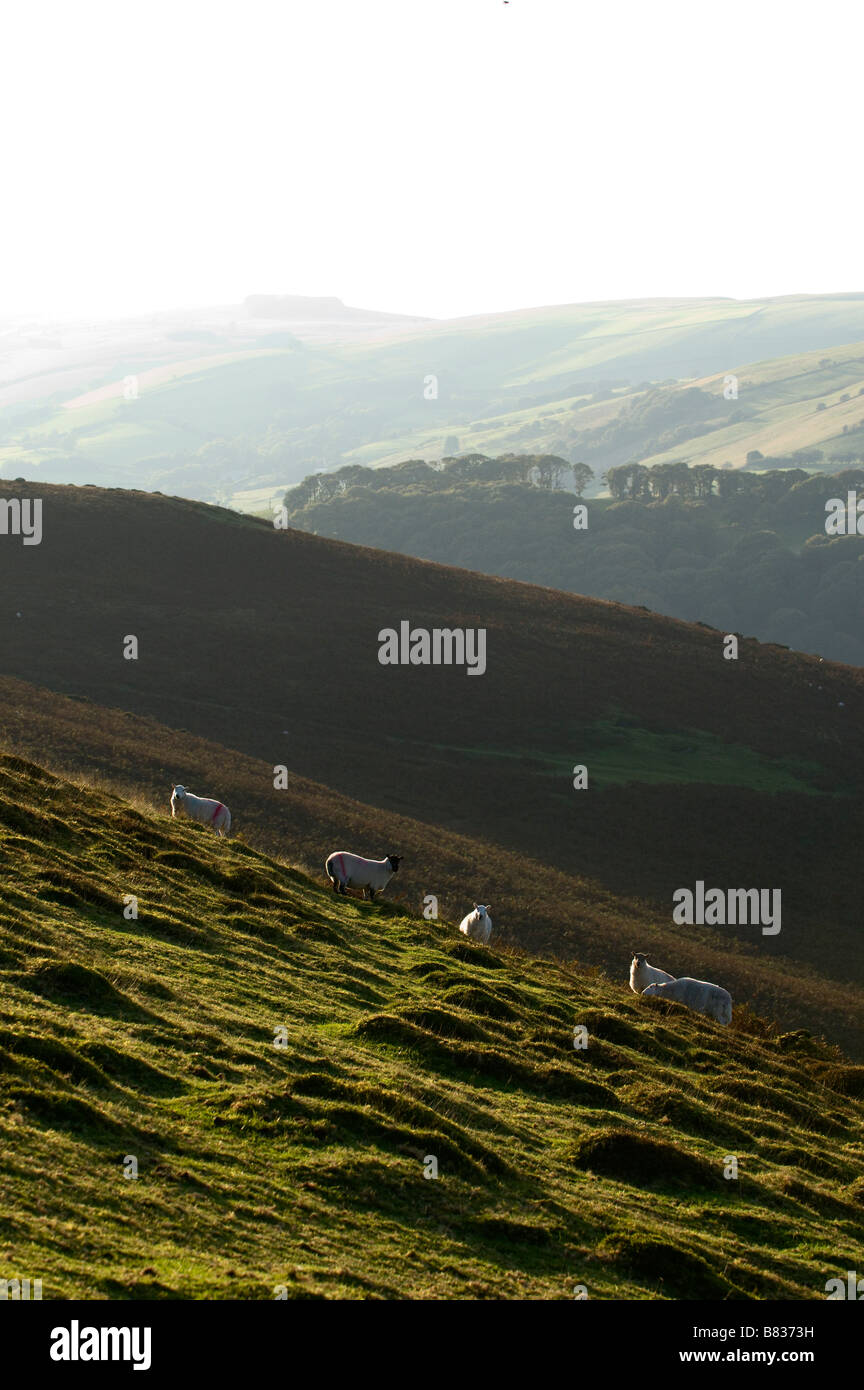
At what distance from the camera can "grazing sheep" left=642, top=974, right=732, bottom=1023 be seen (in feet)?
84.6

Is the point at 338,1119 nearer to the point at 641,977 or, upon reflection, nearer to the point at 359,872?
the point at 359,872

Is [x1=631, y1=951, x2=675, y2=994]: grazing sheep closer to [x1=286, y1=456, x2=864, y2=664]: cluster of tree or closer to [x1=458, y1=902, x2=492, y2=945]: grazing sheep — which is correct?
[x1=458, y1=902, x2=492, y2=945]: grazing sheep

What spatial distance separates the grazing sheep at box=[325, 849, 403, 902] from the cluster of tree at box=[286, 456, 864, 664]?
476ft

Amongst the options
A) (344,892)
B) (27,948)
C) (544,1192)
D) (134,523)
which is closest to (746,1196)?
(544,1192)

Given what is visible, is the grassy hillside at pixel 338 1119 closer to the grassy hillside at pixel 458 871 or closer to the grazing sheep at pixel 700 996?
the grazing sheep at pixel 700 996

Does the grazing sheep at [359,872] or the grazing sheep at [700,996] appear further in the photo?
the grazing sheep at [700,996]

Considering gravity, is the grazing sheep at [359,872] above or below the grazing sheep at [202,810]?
below

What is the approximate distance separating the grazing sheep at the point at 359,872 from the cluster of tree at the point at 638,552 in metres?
145

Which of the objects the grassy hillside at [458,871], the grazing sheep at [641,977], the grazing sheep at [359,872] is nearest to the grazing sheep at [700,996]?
the grazing sheep at [641,977]

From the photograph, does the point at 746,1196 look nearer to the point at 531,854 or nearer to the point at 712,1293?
→ the point at 712,1293

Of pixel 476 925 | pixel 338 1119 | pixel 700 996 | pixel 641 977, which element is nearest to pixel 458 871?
pixel 476 925

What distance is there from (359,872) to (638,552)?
160 m

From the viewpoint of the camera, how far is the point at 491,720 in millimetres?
57156

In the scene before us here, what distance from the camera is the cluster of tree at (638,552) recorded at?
17062 cm
